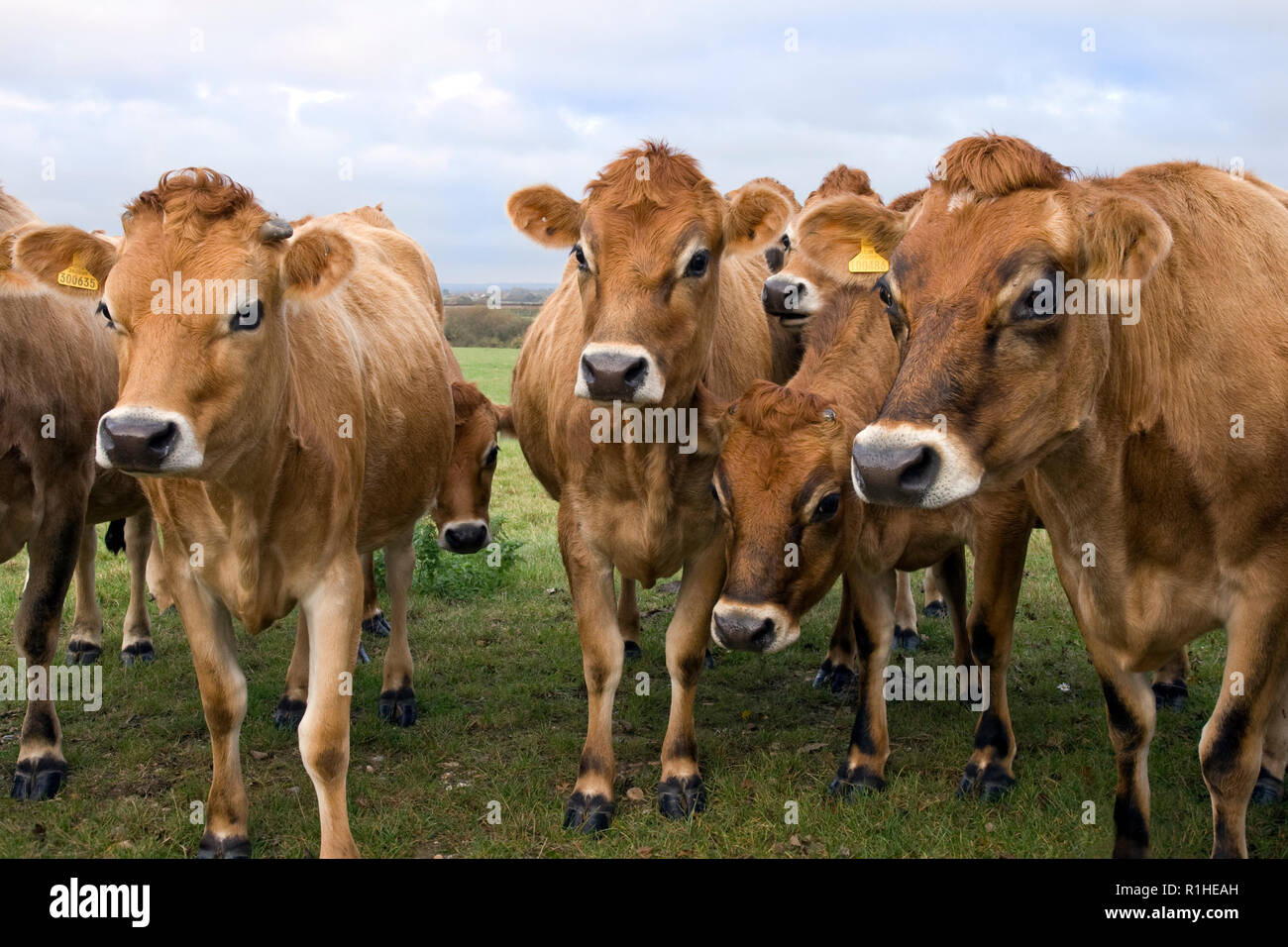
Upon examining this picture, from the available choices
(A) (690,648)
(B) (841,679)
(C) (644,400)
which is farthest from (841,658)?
(C) (644,400)

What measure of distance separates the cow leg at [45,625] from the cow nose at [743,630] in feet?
11.5

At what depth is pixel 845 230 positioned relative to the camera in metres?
5.34

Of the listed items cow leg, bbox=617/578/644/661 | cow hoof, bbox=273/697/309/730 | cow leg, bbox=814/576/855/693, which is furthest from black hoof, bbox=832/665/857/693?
cow hoof, bbox=273/697/309/730

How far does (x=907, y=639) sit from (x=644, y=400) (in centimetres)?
430

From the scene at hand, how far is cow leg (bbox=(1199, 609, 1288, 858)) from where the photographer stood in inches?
170

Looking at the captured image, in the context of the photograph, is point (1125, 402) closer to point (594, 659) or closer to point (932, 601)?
point (594, 659)

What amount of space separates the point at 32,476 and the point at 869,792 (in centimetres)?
462

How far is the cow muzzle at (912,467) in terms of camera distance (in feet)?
12.1

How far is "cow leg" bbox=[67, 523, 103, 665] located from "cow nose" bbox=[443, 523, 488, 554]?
2.66 meters

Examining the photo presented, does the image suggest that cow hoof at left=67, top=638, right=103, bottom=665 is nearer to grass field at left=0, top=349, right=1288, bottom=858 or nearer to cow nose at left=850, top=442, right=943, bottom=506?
grass field at left=0, top=349, right=1288, bottom=858

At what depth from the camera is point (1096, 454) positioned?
434 centimetres

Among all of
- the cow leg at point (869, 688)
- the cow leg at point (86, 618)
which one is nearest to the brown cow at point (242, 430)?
the cow leg at point (869, 688)
